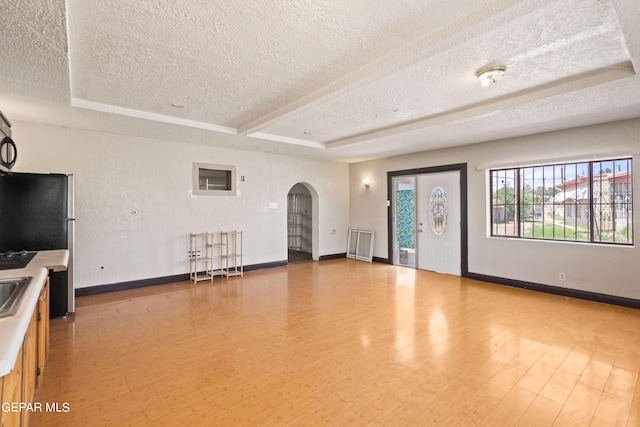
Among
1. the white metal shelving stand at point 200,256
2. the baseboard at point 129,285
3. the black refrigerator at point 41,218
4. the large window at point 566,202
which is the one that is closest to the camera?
the black refrigerator at point 41,218

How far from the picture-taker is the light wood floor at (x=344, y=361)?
213 centimetres

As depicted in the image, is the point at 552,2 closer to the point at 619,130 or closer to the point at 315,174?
the point at 619,130

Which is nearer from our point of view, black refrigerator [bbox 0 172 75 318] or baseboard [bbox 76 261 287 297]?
black refrigerator [bbox 0 172 75 318]

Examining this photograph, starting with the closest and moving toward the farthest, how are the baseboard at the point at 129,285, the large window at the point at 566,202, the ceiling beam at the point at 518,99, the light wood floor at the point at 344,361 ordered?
the light wood floor at the point at 344,361
the ceiling beam at the point at 518,99
the large window at the point at 566,202
the baseboard at the point at 129,285

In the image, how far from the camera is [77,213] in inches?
190

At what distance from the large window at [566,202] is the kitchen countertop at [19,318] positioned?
20.8 feet

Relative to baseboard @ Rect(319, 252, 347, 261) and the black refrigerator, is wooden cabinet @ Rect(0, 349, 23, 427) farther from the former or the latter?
baseboard @ Rect(319, 252, 347, 261)

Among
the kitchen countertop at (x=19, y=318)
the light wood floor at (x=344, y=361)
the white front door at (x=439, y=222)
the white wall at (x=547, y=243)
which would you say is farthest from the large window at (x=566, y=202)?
the kitchen countertop at (x=19, y=318)

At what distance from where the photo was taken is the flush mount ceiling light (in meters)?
2.83

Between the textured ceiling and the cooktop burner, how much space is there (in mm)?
1676

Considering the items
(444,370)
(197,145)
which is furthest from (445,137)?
(197,145)

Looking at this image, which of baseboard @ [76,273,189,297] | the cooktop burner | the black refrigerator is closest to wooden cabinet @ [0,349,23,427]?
the cooktop burner

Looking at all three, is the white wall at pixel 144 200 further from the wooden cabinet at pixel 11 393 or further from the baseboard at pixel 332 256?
the wooden cabinet at pixel 11 393

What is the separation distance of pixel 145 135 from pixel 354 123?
3.51 metres
